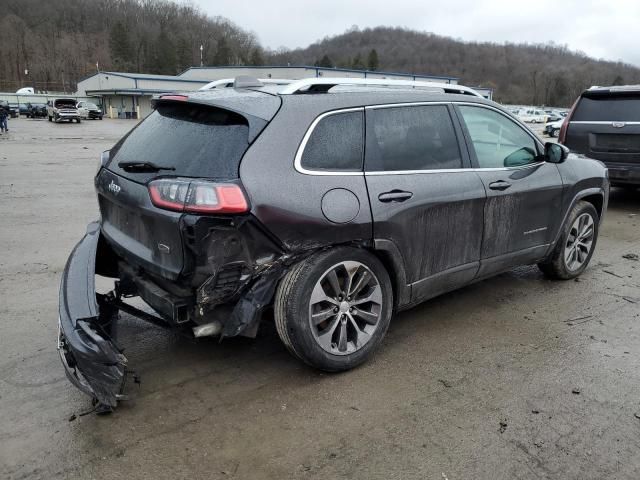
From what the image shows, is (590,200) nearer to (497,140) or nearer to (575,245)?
(575,245)

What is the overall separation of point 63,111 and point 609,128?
1672 inches

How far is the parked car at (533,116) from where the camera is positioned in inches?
2263

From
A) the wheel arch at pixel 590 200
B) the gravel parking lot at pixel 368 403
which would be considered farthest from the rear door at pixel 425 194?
the wheel arch at pixel 590 200

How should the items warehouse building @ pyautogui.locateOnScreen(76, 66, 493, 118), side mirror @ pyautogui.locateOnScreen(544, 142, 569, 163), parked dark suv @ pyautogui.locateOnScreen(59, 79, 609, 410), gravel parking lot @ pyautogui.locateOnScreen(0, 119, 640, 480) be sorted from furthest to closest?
warehouse building @ pyautogui.locateOnScreen(76, 66, 493, 118)
side mirror @ pyautogui.locateOnScreen(544, 142, 569, 163)
parked dark suv @ pyautogui.locateOnScreen(59, 79, 609, 410)
gravel parking lot @ pyautogui.locateOnScreen(0, 119, 640, 480)

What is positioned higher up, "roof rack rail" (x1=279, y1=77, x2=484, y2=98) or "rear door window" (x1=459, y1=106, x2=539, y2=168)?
"roof rack rail" (x1=279, y1=77, x2=484, y2=98)

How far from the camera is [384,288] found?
3.48 m

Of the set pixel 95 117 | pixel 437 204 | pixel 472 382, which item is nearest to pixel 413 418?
pixel 472 382

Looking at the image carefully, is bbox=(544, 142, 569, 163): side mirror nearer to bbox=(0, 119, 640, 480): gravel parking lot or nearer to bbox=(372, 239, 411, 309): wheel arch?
bbox=(0, 119, 640, 480): gravel parking lot

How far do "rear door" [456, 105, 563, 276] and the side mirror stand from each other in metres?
0.06

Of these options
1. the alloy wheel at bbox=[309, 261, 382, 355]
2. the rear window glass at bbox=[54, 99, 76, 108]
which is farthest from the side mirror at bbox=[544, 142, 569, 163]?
the rear window glass at bbox=[54, 99, 76, 108]

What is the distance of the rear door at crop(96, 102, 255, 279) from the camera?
116 inches

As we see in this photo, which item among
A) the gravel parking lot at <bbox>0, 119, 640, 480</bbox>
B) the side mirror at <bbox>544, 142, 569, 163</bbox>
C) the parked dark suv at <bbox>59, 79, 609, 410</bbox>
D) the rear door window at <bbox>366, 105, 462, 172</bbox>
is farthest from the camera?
the side mirror at <bbox>544, 142, 569, 163</bbox>

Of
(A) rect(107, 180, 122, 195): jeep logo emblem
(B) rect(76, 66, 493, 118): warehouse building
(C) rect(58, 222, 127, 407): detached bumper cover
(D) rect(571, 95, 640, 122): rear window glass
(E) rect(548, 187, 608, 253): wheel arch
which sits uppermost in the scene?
(B) rect(76, 66, 493, 118): warehouse building

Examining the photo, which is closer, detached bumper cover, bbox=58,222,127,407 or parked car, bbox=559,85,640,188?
detached bumper cover, bbox=58,222,127,407
